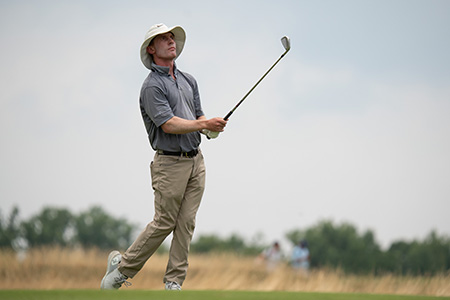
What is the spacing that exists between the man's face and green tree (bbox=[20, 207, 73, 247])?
183 feet

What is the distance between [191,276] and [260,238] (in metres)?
36.1

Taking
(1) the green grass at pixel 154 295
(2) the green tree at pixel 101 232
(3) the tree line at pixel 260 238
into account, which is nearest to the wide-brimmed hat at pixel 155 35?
(1) the green grass at pixel 154 295

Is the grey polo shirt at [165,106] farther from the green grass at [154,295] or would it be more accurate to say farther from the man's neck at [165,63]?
the green grass at [154,295]

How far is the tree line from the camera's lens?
171 feet

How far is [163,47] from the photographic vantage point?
7277mm

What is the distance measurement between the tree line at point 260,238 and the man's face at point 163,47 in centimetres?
4214

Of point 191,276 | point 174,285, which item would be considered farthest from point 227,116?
point 191,276

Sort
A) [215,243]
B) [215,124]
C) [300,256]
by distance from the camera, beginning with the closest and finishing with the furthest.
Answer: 1. [215,124]
2. [300,256]
3. [215,243]

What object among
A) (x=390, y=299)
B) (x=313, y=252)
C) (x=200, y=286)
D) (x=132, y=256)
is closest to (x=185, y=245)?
(x=132, y=256)

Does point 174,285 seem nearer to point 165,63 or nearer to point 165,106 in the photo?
point 165,106

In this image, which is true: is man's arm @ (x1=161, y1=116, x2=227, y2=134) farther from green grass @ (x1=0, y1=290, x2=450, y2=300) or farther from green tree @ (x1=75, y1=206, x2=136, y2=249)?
green tree @ (x1=75, y1=206, x2=136, y2=249)

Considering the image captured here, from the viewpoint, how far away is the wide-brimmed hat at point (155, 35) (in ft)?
23.9

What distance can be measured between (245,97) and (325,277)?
1033cm

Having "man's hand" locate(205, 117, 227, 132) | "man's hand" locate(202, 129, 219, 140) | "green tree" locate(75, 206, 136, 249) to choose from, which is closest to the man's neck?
"man's hand" locate(202, 129, 219, 140)
